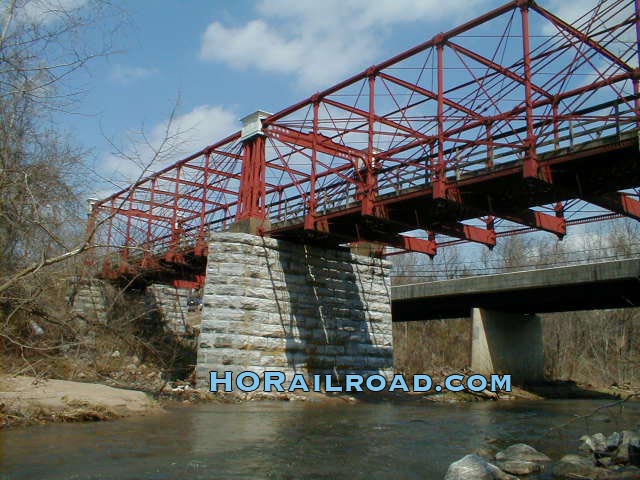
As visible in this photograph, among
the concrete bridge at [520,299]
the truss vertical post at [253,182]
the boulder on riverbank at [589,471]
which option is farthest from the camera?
the concrete bridge at [520,299]

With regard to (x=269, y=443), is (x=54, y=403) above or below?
above

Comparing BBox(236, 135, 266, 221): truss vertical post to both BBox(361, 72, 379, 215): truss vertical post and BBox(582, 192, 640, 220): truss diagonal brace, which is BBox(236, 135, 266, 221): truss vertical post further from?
BBox(582, 192, 640, 220): truss diagonal brace

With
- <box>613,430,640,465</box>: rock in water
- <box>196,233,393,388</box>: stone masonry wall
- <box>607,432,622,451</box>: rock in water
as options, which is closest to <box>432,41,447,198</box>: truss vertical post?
<box>196,233,393,388</box>: stone masonry wall

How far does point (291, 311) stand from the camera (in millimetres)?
22094

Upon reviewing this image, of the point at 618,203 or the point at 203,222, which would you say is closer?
the point at 618,203

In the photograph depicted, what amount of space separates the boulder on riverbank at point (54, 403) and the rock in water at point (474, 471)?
26.0ft

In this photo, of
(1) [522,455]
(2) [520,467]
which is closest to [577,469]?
(2) [520,467]

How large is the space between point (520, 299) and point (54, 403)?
22963 mm

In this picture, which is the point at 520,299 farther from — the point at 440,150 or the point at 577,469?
the point at 577,469

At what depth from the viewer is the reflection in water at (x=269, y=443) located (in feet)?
25.5

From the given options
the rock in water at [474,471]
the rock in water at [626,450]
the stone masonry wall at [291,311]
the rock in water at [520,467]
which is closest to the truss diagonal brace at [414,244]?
the stone masonry wall at [291,311]

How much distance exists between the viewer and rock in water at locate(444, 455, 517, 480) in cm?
722

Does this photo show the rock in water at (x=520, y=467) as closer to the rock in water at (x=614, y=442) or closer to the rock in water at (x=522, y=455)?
the rock in water at (x=522, y=455)

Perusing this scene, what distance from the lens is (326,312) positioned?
23469 millimetres
